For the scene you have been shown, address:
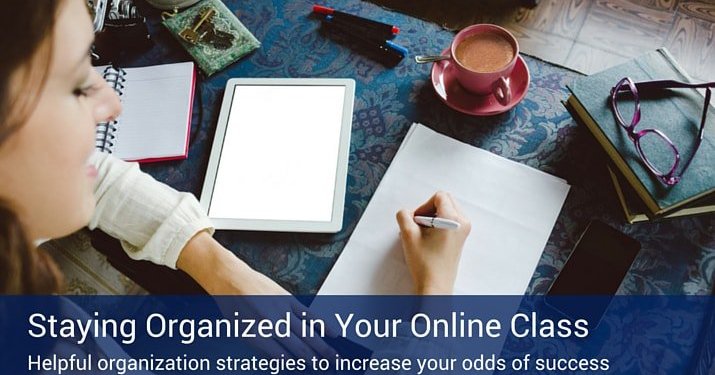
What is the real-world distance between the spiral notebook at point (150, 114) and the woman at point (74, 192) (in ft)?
0.21

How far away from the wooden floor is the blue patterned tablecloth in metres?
0.23

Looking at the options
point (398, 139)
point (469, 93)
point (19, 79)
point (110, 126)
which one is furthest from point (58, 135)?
point (469, 93)

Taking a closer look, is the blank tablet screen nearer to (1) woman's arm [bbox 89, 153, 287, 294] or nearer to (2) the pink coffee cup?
(1) woman's arm [bbox 89, 153, 287, 294]

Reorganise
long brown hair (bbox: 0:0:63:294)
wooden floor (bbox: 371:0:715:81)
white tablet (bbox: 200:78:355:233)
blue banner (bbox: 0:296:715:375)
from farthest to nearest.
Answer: wooden floor (bbox: 371:0:715:81) → white tablet (bbox: 200:78:355:233) → blue banner (bbox: 0:296:715:375) → long brown hair (bbox: 0:0:63:294)

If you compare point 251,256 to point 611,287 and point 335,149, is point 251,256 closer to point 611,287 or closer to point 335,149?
point 335,149

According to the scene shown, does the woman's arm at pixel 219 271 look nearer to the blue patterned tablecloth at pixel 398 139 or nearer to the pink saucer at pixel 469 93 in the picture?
the blue patterned tablecloth at pixel 398 139

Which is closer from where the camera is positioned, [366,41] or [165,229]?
[165,229]

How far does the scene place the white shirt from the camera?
787 millimetres

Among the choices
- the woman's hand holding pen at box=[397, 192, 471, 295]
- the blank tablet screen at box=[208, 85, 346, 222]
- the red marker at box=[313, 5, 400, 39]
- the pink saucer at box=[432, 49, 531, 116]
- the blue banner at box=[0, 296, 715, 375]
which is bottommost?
the blue banner at box=[0, 296, 715, 375]

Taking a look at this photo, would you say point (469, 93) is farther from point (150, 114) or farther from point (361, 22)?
point (150, 114)

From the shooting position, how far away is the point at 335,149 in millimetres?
857

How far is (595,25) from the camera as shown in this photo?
46.6 inches

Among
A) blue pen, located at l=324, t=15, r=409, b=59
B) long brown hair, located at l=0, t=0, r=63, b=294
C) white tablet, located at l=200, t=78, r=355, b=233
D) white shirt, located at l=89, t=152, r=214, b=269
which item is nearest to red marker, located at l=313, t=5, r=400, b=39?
blue pen, located at l=324, t=15, r=409, b=59

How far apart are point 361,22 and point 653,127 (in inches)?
18.7
